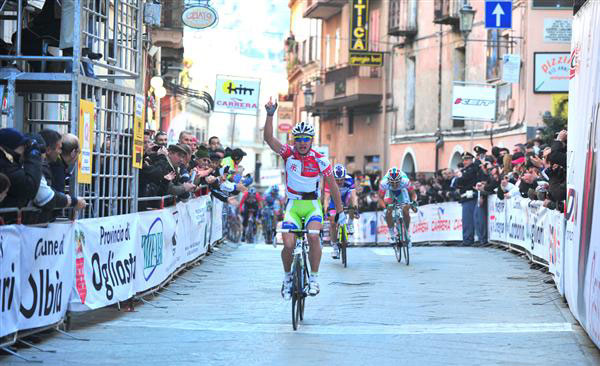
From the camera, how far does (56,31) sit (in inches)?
513

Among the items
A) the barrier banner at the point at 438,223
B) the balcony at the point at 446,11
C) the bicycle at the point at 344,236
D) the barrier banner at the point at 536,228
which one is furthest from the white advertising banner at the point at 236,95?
the balcony at the point at 446,11

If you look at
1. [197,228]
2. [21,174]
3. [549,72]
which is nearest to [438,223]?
[549,72]

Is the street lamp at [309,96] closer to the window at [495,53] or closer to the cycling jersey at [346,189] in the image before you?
the window at [495,53]

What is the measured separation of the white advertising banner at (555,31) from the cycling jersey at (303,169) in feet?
67.5

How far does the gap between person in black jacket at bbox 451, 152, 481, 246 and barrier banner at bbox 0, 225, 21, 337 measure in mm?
16775

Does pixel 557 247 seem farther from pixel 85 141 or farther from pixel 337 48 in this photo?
pixel 337 48

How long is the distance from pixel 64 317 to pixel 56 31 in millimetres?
3864

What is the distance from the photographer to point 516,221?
846 inches

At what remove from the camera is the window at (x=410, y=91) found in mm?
45562

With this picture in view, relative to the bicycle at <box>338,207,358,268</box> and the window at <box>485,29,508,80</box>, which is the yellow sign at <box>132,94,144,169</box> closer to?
the bicycle at <box>338,207,358,268</box>

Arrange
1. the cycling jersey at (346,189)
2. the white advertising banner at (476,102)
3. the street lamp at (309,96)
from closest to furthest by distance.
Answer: the cycling jersey at (346,189), the white advertising banner at (476,102), the street lamp at (309,96)

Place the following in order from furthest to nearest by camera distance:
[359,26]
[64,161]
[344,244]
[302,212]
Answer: [359,26], [344,244], [302,212], [64,161]

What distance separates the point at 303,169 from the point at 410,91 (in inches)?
1351

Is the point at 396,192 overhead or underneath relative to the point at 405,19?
underneath
